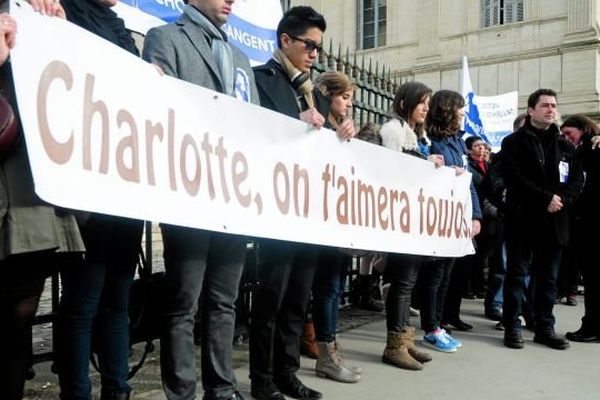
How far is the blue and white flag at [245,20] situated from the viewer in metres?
3.72

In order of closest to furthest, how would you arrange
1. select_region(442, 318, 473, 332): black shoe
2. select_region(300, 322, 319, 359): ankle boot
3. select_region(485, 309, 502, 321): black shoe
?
select_region(300, 322, 319, 359): ankle boot → select_region(442, 318, 473, 332): black shoe → select_region(485, 309, 502, 321): black shoe

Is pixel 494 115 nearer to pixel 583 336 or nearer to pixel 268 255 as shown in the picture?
pixel 583 336

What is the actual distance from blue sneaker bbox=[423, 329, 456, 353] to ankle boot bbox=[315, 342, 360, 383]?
3.51ft

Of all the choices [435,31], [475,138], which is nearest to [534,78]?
[435,31]

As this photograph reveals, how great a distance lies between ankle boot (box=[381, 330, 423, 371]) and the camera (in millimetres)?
3956

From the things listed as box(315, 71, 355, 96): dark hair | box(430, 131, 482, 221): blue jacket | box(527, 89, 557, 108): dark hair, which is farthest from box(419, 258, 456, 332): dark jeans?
box(315, 71, 355, 96): dark hair

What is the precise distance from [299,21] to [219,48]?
665mm

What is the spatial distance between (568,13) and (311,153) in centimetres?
1807

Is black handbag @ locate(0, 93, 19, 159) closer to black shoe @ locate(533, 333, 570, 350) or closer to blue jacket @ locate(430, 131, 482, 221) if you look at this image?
blue jacket @ locate(430, 131, 482, 221)

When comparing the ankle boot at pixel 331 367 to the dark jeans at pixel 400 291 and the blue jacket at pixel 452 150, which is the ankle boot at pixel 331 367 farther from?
the blue jacket at pixel 452 150

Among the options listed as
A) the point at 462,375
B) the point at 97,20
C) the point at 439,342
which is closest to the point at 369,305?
the point at 439,342

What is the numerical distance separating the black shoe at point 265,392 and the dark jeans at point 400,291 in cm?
117

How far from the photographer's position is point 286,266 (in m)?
3.20

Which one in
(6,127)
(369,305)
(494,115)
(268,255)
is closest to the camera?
(6,127)
